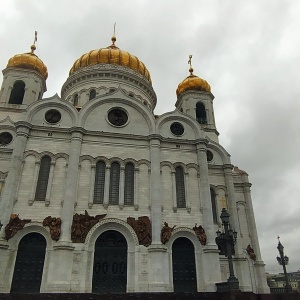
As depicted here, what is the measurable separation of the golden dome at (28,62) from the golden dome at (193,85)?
13.9 meters

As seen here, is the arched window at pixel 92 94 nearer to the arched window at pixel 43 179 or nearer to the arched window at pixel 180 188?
the arched window at pixel 43 179

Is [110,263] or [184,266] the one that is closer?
[110,263]

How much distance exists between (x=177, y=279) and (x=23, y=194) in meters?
11.6

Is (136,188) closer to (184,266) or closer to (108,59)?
(184,266)

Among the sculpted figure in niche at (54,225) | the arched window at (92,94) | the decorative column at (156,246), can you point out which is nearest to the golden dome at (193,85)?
the arched window at (92,94)

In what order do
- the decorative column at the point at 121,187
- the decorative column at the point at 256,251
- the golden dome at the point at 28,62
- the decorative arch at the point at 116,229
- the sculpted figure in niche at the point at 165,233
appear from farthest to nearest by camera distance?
the golden dome at the point at 28,62 → the decorative column at the point at 256,251 → the decorative column at the point at 121,187 → the sculpted figure in niche at the point at 165,233 → the decorative arch at the point at 116,229

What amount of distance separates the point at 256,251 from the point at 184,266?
8156mm

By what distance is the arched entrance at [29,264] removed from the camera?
17.3 metres

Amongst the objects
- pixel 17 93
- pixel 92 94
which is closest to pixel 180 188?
pixel 92 94

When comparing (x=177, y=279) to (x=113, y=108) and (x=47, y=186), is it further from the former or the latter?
(x=113, y=108)

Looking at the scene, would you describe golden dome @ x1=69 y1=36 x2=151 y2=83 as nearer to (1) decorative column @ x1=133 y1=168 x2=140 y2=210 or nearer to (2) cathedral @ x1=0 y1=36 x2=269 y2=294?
(2) cathedral @ x1=0 y1=36 x2=269 y2=294

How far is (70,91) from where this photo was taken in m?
32.0

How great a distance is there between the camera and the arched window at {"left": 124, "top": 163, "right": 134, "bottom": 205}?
2088 cm

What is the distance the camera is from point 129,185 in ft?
70.2
